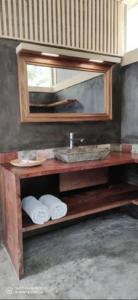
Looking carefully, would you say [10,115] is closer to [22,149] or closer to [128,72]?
[22,149]

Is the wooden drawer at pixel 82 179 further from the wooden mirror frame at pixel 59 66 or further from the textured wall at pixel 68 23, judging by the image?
the textured wall at pixel 68 23

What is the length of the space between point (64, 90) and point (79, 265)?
1683 mm

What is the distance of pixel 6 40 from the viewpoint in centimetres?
208

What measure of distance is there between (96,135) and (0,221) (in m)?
1.42

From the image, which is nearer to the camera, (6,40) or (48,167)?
(48,167)

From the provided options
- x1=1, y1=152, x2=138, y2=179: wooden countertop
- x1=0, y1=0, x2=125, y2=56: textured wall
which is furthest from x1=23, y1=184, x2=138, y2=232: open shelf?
x1=0, y1=0, x2=125, y2=56: textured wall

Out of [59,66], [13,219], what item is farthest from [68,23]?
[13,219]

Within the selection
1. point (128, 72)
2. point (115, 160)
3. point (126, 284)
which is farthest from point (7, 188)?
point (128, 72)

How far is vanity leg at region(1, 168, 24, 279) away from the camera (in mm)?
1711

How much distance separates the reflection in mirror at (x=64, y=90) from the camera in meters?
2.24

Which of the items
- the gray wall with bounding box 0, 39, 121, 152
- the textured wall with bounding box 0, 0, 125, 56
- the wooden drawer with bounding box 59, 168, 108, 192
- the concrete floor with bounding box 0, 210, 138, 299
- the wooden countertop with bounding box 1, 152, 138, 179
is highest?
the textured wall with bounding box 0, 0, 125, 56

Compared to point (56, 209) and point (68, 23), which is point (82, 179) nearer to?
point (56, 209)

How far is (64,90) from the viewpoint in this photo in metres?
2.38

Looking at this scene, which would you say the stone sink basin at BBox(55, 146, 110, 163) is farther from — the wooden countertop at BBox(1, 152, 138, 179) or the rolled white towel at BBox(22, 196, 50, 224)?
the rolled white towel at BBox(22, 196, 50, 224)
